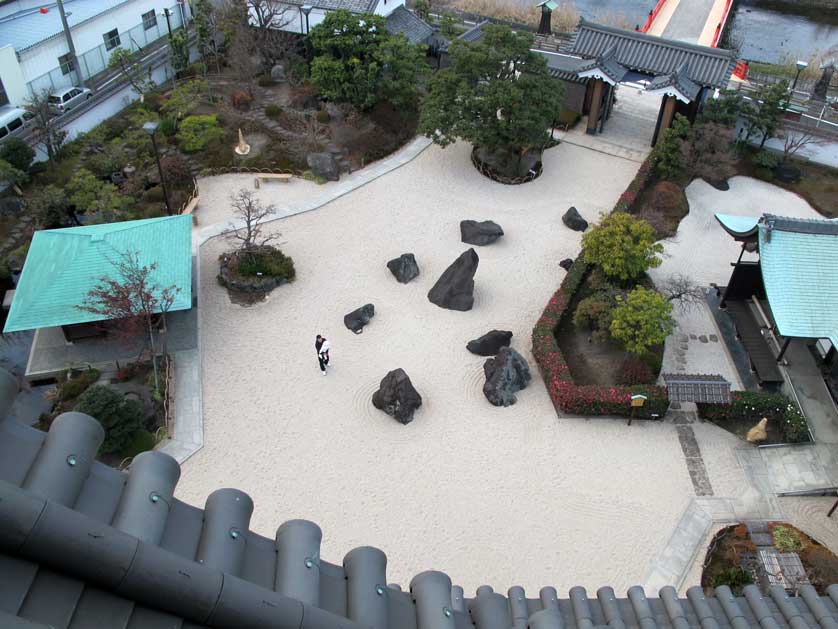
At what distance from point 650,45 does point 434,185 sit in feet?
43.3

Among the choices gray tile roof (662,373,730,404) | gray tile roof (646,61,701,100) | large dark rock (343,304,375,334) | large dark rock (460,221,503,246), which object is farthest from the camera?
gray tile roof (646,61,701,100)

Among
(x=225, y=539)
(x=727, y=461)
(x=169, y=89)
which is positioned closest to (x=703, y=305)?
(x=727, y=461)

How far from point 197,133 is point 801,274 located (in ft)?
82.6

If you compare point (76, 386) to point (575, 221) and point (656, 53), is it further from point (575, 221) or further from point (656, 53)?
point (656, 53)

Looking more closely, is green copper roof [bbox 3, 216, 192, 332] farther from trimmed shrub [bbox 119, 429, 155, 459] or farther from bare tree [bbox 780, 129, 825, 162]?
bare tree [bbox 780, 129, 825, 162]

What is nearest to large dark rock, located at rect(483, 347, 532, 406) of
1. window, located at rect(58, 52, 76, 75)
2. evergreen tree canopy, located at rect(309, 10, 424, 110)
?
evergreen tree canopy, located at rect(309, 10, 424, 110)

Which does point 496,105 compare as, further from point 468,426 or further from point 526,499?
point 526,499

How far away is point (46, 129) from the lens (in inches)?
1194

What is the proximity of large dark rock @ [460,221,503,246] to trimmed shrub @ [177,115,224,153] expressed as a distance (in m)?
12.9

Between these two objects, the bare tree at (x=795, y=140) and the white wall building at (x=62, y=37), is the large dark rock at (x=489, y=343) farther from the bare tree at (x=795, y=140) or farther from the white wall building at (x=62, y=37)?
the white wall building at (x=62, y=37)

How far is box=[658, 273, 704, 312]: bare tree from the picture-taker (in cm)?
2466

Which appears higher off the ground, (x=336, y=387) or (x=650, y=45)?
(x=650, y=45)

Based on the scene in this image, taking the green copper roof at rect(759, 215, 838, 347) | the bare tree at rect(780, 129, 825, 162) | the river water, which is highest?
the green copper roof at rect(759, 215, 838, 347)

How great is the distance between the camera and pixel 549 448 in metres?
20.3
